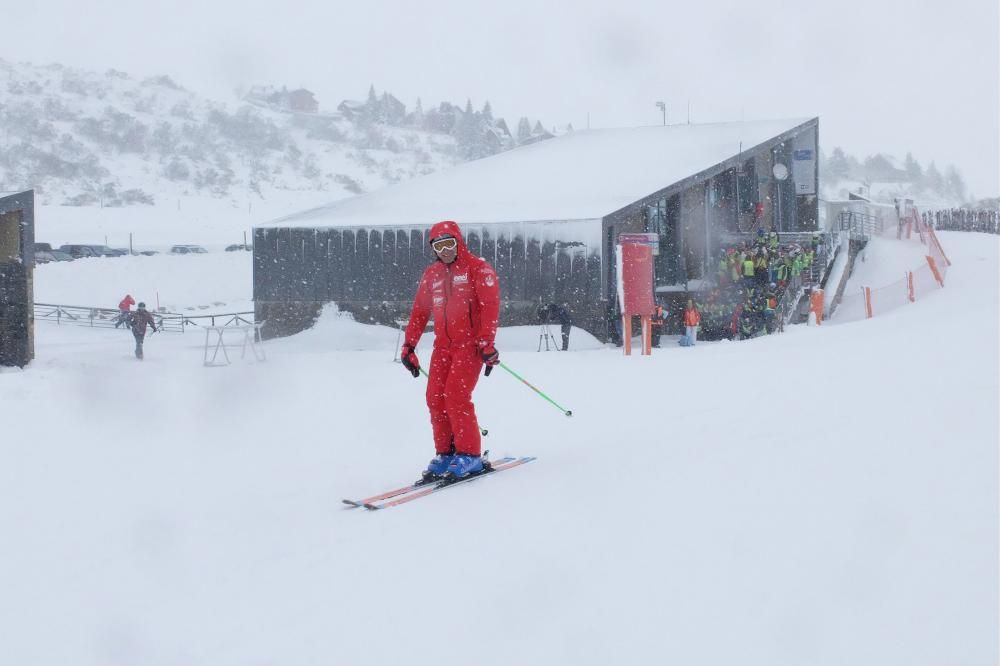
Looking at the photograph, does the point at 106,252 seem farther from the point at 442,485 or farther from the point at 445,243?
the point at 442,485

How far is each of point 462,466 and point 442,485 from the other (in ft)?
0.72

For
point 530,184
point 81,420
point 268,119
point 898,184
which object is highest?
point 268,119

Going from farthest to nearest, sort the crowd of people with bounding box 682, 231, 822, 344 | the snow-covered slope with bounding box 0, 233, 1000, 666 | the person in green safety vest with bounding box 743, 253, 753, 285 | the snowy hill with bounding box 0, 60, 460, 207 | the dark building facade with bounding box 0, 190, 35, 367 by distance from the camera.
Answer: the snowy hill with bounding box 0, 60, 460, 207
the person in green safety vest with bounding box 743, 253, 753, 285
the crowd of people with bounding box 682, 231, 822, 344
the dark building facade with bounding box 0, 190, 35, 367
the snow-covered slope with bounding box 0, 233, 1000, 666

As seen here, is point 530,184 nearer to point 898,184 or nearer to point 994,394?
point 994,394

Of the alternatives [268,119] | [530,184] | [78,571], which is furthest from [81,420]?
[268,119]

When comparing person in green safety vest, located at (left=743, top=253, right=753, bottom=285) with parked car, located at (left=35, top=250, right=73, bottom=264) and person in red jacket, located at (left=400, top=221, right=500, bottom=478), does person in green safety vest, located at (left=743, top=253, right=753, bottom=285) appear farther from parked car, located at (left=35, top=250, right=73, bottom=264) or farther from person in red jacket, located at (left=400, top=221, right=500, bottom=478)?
parked car, located at (left=35, top=250, right=73, bottom=264)

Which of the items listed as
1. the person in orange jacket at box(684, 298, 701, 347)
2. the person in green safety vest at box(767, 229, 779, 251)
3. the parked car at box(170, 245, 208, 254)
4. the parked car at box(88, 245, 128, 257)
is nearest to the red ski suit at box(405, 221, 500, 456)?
the person in orange jacket at box(684, 298, 701, 347)

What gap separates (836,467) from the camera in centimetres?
584

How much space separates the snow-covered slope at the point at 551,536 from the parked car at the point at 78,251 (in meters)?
42.9

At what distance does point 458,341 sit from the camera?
6.89 m

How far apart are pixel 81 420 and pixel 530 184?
1744 centimetres

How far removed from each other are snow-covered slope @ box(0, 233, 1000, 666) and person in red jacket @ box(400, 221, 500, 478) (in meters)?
0.33

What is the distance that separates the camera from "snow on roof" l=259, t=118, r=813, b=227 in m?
24.2

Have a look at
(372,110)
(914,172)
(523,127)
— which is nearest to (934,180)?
(914,172)
